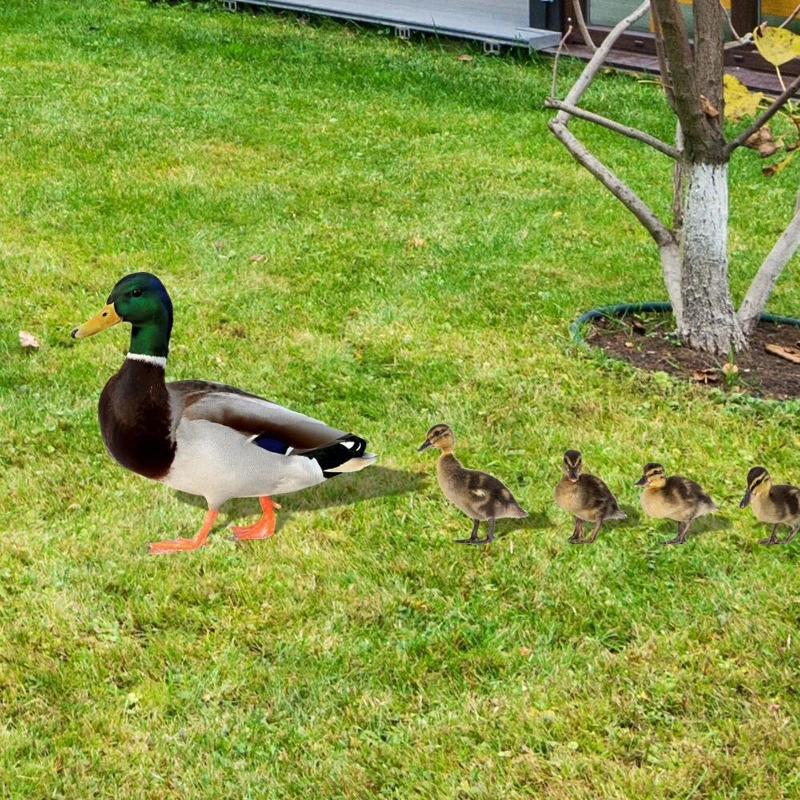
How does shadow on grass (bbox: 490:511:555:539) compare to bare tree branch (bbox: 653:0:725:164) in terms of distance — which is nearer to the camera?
shadow on grass (bbox: 490:511:555:539)

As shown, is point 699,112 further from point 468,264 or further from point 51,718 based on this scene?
point 51,718

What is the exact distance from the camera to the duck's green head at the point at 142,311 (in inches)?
173

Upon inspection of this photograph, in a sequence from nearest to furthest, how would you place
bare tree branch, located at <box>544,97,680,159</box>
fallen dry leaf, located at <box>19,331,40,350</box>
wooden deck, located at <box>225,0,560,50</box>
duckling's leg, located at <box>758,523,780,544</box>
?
duckling's leg, located at <box>758,523,780,544</box>, bare tree branch, located at <box>544,97,680,159</box>, fallen dry leaf, located at <box>19,331,40,350</box>, wooden deck, located at <box>225,0,560,50</box>

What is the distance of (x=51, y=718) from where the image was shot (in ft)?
13.0

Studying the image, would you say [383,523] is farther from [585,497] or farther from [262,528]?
[585,497]

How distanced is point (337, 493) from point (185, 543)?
2.28 feet

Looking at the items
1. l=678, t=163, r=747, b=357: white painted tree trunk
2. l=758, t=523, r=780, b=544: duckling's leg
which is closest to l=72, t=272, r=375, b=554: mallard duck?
l=758, t=523, r=780, b=544: duckling's leg

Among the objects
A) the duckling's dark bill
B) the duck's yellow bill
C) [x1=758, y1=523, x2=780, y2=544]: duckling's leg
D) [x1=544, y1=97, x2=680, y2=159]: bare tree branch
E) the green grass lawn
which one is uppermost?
[x1=544, y1=97, x2=680, y2=159]: bare tree branch

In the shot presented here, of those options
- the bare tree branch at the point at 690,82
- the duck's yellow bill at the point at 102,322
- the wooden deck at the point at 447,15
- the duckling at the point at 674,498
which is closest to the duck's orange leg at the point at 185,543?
the duck's yellow bill at the point at 102,322

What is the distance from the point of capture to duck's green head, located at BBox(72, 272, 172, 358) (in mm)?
4398

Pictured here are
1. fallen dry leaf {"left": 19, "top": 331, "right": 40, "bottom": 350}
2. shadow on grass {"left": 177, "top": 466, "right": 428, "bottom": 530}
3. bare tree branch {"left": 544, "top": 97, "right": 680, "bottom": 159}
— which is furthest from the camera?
fallen dry leaf {"left": 19, "top": 331, "right": 40, "bottom": 350}

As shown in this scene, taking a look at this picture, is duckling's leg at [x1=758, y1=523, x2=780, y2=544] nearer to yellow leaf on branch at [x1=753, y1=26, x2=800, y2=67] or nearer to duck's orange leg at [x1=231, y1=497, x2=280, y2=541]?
duck's orange leg at [x1=231, y1=497, x2=280, y2=541]

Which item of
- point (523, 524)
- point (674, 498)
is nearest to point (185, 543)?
point (523, 524)

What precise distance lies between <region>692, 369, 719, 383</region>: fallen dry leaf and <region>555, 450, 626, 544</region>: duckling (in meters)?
1.69
